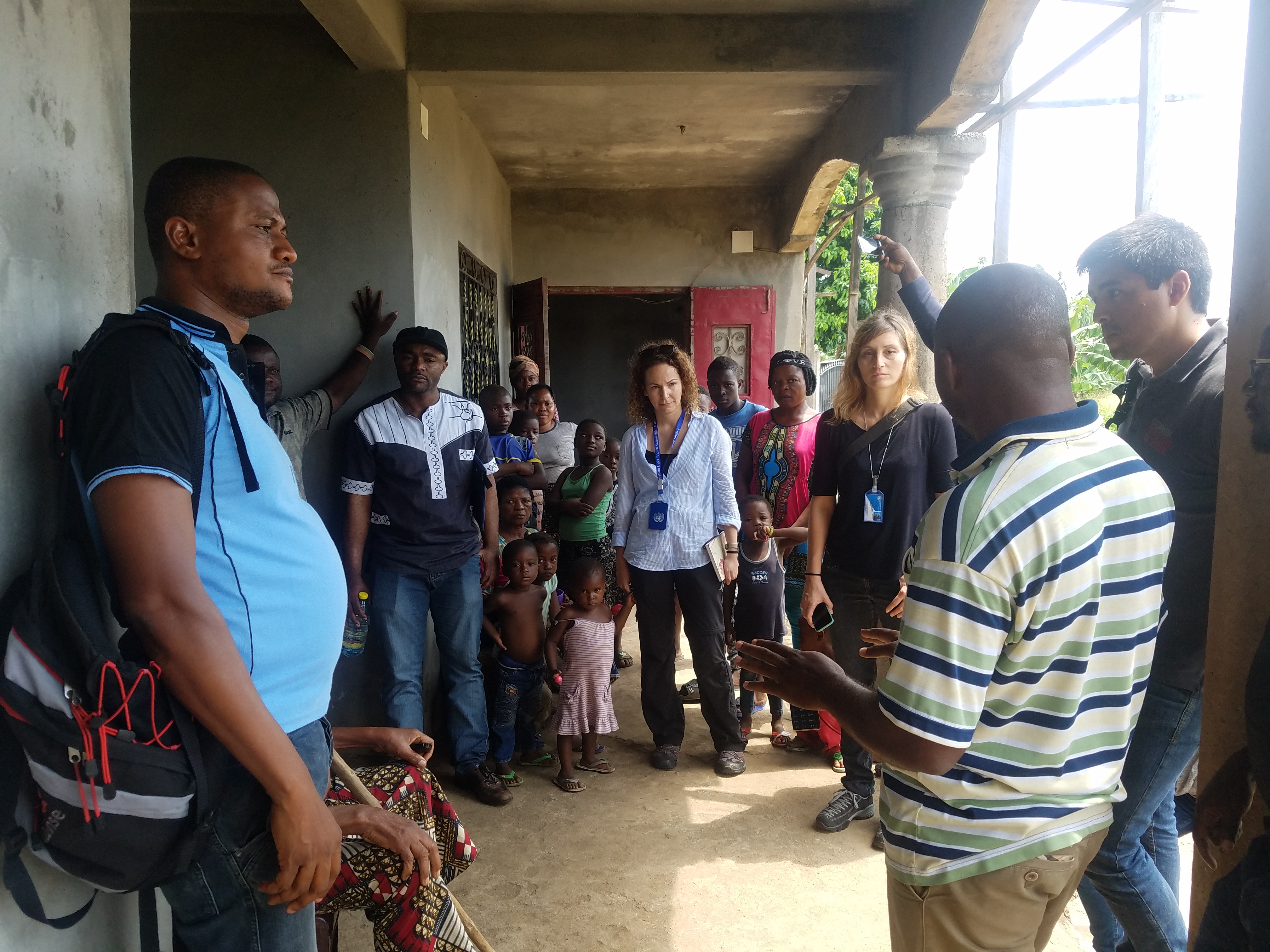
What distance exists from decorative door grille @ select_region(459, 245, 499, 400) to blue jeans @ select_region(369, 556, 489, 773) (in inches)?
60.8

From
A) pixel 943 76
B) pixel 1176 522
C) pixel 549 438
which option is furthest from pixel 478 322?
pixel 1176 522

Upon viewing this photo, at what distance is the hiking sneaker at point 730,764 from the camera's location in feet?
12.5

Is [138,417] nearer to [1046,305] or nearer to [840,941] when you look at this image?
[1046,305]

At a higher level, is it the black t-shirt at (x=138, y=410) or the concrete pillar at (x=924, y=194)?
the concrete pillar at (x=924, y=194)

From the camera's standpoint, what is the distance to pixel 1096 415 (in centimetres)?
136

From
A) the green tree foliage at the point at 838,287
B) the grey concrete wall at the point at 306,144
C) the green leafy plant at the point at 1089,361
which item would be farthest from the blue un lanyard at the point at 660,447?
the green tree foliage at the point at 838,287

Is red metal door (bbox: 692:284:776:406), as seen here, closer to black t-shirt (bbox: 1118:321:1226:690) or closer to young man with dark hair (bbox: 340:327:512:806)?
young man with dark hair (bbox: 340:327:512:806)

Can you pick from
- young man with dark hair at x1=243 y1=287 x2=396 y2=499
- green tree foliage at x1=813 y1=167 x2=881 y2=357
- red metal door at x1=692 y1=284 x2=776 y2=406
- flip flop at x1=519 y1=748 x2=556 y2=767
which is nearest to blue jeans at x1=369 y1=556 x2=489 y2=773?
flip flop at x1=519 y1=748 x2=556 y2=767

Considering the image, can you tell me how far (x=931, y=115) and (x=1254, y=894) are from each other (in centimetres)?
388

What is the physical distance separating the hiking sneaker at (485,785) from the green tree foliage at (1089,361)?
8.82 metres

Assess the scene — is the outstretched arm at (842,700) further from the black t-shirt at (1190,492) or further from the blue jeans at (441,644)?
the blue jeans at (441,644)

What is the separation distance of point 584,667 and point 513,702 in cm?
39

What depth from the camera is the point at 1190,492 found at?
6.41ft

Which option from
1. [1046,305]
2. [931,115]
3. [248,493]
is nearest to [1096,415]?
[1046,305]
